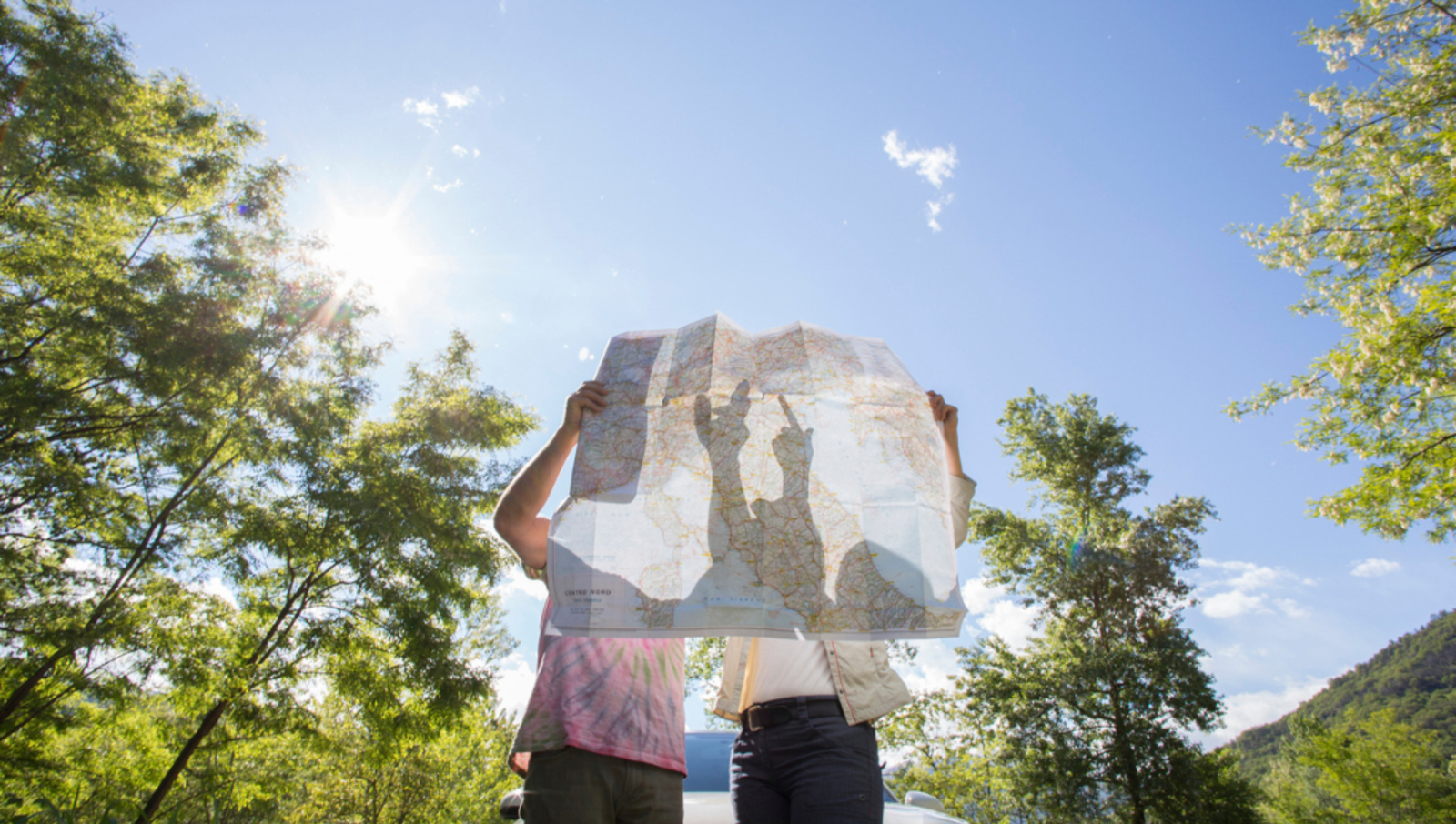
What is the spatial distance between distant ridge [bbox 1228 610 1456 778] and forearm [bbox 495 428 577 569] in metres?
82.4

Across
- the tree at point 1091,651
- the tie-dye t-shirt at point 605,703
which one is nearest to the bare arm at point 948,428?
the tie-dye t-shirt at point 605,703

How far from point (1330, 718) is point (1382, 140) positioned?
285ft

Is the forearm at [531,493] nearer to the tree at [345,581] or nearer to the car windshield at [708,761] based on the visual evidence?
the car windshield at [708,761]

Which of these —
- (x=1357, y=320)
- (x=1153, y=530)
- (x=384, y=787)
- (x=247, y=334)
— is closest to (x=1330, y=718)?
(x=1153, y=530)

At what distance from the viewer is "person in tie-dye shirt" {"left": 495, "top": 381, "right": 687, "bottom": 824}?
156cm

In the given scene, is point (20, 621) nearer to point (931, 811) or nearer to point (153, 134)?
point (153, 134)


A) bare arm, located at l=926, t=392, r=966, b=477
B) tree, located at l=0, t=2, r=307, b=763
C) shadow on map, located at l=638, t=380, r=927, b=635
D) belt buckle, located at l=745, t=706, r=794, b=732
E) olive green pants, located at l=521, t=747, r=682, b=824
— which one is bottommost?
olive green pants, located at l=521, t=747, r=682, b=824

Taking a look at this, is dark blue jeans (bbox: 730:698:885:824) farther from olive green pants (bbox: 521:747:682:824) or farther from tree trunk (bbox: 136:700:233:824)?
tree trunk (bbox: 136:700:233:824)

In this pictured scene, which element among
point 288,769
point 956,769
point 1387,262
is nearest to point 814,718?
point 1387,262

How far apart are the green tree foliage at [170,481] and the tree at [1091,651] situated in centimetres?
1332

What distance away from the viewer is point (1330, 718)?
209 ft

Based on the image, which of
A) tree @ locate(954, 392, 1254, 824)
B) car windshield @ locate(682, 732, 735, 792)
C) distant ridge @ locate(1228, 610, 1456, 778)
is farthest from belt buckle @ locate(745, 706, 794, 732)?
distant ridge @ locate(1228, 610, 1456, 778)

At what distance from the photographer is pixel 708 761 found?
3621mm

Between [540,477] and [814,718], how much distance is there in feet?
3.39
